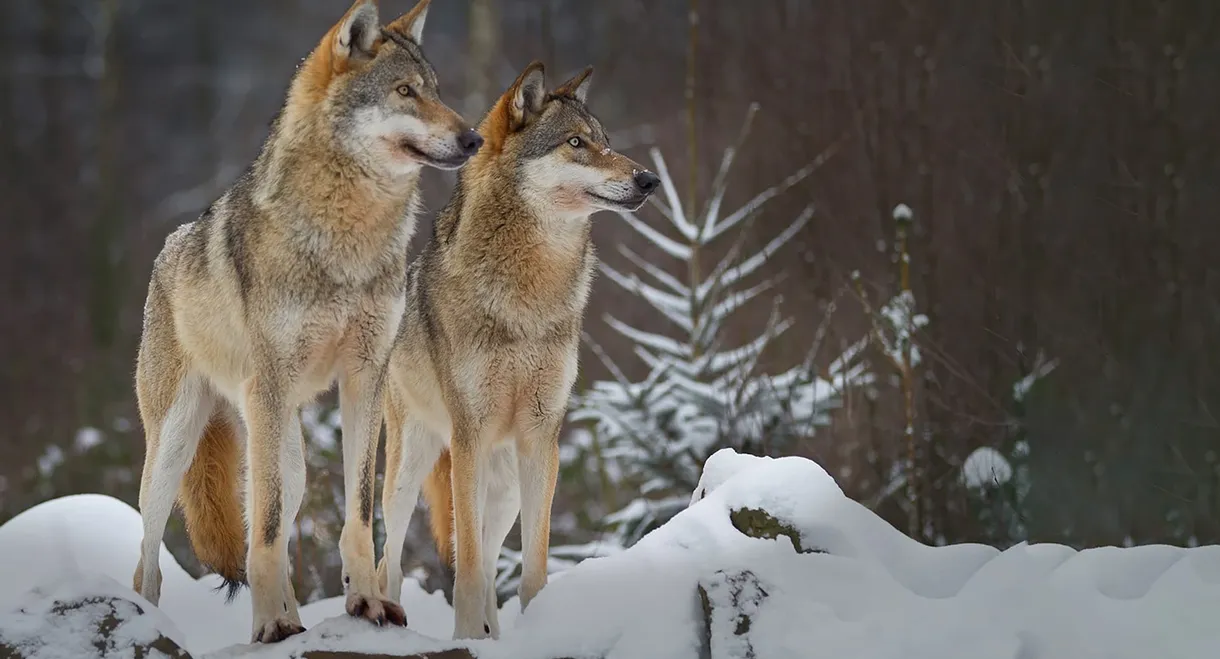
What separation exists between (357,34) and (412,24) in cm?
28

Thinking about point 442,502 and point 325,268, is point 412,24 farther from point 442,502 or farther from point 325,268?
point 442,502

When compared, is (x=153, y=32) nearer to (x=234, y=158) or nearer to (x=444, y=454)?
(x=234, y=158)

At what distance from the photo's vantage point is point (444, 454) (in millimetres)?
4941

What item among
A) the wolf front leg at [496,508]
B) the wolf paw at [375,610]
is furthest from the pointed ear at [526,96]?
the wolf paw at [375,610]

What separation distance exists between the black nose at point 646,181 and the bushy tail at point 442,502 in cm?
146

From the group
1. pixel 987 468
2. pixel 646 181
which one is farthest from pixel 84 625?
pixel 987 468

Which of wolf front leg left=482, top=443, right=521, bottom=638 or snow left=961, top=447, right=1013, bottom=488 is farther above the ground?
snow left=961, top=447, right=1013, bottom=488

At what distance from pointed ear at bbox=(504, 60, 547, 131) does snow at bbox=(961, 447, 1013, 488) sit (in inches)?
128

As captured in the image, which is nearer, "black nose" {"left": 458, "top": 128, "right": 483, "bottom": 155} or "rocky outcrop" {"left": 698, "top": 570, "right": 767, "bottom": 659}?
"rocky outcrop" {"left": 698, "top": 570, "right": 767, "bottom": 659}

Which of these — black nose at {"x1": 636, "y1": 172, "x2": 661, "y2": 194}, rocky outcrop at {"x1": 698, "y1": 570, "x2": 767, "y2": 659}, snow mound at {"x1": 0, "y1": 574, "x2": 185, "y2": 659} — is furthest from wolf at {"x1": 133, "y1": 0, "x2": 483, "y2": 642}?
rocky outcrop at {"x1": 698, "y1": 570, "x2": 767, "y2": 659}

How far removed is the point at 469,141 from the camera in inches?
150

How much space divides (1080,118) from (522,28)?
748 centimetres

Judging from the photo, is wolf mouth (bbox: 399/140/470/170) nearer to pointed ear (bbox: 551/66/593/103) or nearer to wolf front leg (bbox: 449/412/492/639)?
pointed ear (bbox: 551/66/593/103)

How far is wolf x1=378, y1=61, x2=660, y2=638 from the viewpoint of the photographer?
4.30 metres
